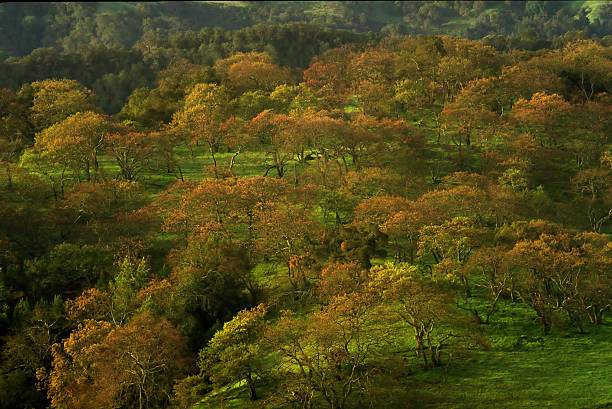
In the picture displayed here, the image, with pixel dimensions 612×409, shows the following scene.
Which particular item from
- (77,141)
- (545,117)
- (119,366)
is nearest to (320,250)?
(119,366)

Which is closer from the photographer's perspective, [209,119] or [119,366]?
[119,366]

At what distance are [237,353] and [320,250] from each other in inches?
680

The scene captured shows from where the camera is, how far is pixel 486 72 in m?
110

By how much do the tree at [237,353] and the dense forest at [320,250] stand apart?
0.56 ft

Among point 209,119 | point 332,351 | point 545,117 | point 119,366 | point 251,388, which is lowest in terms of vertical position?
point 251,388

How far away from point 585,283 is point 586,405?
13714 millimetres

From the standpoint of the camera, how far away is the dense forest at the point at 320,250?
42.0m

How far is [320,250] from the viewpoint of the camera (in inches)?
2203

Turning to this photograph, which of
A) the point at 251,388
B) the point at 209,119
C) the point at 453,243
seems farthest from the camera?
the point at 209,119

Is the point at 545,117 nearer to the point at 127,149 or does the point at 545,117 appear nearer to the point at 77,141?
the point at 127,149

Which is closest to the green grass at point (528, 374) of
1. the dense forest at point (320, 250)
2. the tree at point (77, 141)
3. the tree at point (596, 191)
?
the dense forest at point (320, 250)

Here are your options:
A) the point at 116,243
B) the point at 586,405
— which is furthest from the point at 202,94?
the point at 586,405

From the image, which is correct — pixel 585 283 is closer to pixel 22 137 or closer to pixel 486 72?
pixel 486 72

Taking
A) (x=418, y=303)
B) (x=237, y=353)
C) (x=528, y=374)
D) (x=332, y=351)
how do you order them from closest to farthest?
(x=332, y=351), (x=237, y=353), (x=418, y=303), (x=528, y=374)
